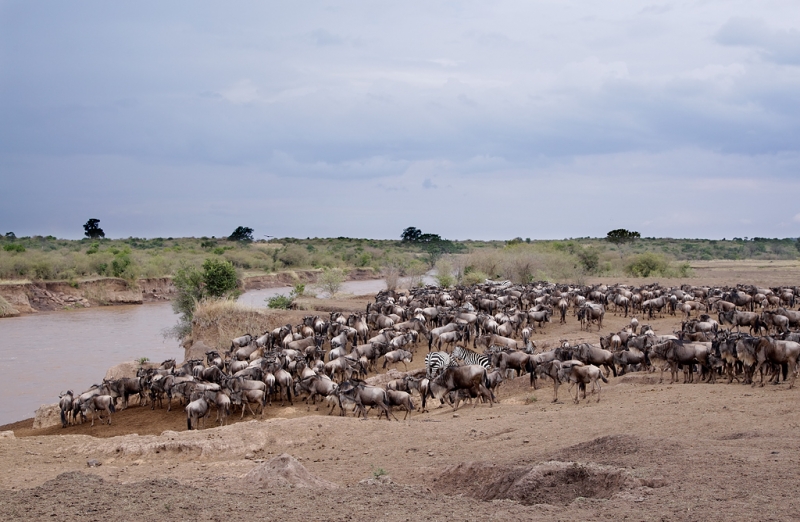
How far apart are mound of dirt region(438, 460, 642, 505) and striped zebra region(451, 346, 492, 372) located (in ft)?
27.6

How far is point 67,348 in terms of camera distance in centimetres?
3269

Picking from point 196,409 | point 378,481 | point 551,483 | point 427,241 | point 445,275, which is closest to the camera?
point 551,483

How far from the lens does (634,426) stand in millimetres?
10727

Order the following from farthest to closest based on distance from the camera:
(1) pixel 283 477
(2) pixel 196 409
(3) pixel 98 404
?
(3) pixel 98 404 < (2) pixel 196 409 < (1) pixel 283 477

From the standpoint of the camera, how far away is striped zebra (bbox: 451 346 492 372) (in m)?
17.6

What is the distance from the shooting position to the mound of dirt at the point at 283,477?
813 cm

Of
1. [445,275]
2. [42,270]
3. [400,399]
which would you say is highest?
[42,270]

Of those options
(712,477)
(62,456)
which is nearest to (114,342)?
(62,456)

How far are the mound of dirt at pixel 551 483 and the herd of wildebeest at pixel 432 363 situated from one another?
6247 mm

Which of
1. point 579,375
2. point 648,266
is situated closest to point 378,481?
point 579,375

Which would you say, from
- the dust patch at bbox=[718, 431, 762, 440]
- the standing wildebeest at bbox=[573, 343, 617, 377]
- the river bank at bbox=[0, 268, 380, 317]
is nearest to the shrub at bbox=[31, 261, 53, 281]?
the river bank at bbox=[0, 268, 380, 317]

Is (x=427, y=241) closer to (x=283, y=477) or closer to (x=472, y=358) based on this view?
(x=472, y=358)

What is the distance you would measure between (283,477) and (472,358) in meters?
11.1

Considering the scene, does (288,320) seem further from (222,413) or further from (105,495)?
(105,495)
